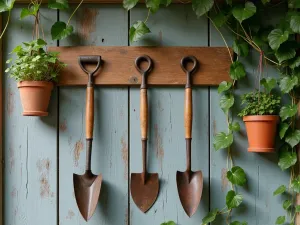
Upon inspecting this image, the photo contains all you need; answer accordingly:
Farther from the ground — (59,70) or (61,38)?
(61,38)

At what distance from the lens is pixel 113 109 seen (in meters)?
1.50

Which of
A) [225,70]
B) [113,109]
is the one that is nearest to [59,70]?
[113,109]

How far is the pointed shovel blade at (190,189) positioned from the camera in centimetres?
145

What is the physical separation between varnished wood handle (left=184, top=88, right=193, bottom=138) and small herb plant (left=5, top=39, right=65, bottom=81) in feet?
1.42

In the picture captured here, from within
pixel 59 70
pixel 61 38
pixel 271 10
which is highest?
pixel 271 10

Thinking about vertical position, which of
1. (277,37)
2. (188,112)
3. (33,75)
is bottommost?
(188,112)

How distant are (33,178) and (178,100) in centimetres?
55

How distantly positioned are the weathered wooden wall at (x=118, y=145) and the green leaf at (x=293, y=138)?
9 centimetres

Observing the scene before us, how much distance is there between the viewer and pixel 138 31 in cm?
143

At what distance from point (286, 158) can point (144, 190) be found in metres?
0.48

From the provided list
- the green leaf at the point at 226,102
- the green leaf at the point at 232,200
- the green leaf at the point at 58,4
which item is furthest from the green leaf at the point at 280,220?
the green leaf at the point at 58,4

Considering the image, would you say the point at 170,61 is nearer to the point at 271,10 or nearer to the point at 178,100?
the point at 178,100

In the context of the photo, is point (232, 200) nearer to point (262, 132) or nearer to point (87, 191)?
point (262, 132)

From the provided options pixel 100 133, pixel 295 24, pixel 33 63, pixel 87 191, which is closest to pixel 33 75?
pixel 33 63
